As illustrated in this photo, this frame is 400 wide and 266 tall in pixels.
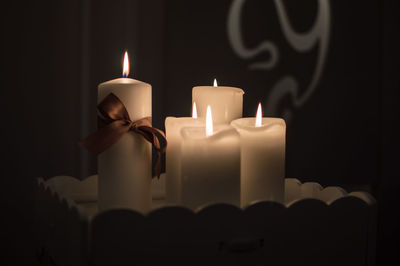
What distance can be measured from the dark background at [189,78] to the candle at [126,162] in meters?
0.37

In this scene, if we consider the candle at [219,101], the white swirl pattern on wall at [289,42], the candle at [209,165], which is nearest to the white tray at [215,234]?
the candle at [209,165]

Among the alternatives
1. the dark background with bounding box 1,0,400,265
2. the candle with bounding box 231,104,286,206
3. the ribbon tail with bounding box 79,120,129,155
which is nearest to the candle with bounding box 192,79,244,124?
the candle with bounding box 231,104,286,206

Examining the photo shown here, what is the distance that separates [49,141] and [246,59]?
539 millimetres

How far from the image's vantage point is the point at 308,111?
1361 millimetres

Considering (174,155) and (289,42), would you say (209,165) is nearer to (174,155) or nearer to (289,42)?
(174,155)

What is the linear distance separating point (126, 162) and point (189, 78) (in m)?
0.49

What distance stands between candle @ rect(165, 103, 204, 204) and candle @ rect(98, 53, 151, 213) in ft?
0.14

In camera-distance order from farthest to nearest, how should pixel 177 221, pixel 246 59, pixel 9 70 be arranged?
1. pixel 246 59
2. pixel 9 70
3. pixel 177 221

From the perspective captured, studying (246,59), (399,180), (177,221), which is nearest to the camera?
(177,221)

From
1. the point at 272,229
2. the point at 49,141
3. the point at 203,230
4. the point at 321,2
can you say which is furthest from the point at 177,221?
the point at 321,2

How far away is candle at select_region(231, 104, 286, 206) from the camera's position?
2.60 ft

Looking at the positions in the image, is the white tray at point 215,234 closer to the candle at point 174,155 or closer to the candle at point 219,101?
the candle at point 174,155

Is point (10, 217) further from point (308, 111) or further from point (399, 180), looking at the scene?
point (399, 180)

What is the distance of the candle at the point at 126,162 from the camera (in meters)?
0.76
